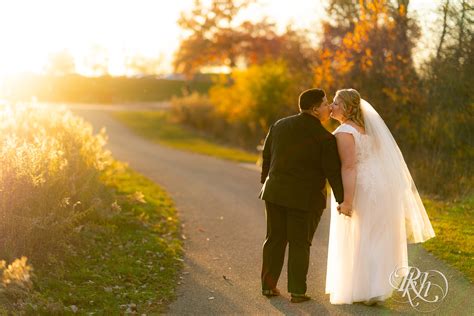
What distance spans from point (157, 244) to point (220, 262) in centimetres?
136

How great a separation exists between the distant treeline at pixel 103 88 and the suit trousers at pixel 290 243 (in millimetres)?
58839

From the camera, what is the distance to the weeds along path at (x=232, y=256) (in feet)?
22.9

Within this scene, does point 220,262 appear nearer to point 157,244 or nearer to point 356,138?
point 157,244

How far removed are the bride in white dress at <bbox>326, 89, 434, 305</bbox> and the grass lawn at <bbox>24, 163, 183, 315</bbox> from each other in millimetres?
2012

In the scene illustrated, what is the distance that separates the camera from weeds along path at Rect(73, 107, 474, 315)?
6.99 metres

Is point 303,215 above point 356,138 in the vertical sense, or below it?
below

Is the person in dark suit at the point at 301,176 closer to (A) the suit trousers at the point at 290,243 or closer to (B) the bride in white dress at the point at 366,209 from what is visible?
(A) the suit trousers at the point at 290,243

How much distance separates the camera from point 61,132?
13.1 meters

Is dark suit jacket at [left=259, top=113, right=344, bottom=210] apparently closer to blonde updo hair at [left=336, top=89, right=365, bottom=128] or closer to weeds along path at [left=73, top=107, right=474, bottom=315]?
blonde updo hair at [left=336, top=89, right=365, bottom=128]

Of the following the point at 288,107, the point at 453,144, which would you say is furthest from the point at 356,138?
the point at 288,107

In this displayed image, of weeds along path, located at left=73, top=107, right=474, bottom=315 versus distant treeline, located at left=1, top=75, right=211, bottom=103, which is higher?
distant treeline, located at left=1, top=75, right=211, bottom=103

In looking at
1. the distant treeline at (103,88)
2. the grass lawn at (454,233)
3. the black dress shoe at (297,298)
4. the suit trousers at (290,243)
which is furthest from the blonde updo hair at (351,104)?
the distant treeline at (103,88)

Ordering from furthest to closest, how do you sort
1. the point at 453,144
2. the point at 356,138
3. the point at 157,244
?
the point at 453,144
the point at 157,244
the point at 356,138

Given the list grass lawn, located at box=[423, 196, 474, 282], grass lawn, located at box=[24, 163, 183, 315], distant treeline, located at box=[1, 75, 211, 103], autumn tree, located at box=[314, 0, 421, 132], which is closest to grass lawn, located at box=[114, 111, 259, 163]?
autumn tree, located at box=[314, 0, 421, 132]
